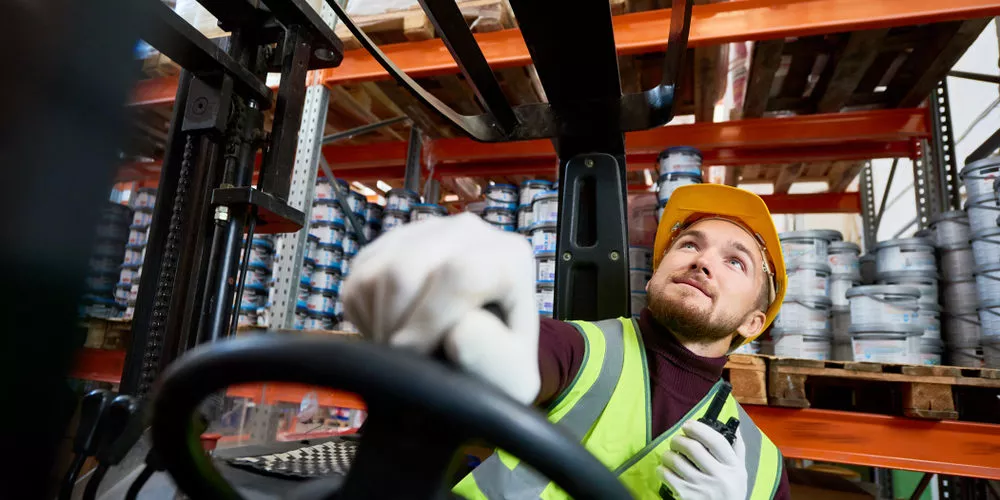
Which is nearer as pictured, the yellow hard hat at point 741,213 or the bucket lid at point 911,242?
the yellow hard hat at point 741,213

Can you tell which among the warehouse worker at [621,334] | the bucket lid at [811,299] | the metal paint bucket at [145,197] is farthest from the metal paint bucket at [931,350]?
the metal paint bucket at [145,197]

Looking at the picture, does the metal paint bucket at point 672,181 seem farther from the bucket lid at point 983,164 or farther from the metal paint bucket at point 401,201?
the metal paint bucket at point 401,201

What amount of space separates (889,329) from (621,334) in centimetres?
225

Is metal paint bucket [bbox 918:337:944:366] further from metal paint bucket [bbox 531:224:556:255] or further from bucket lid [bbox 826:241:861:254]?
metal paint bucket [bbox 531:224:556:255]

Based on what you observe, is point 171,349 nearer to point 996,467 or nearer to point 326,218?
point 326,218

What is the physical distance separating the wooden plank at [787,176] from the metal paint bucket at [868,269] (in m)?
2.18

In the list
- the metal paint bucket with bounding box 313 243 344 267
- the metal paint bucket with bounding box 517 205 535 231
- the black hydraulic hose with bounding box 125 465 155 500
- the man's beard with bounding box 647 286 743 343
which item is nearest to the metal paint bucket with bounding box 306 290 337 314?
the metal paint bucket with bounding box 313 243 344 267

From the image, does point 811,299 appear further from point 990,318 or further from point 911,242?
point 990,318

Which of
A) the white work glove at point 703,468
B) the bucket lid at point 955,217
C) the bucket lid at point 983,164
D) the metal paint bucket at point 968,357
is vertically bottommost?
the white work glove at point 703,468

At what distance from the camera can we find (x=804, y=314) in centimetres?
337

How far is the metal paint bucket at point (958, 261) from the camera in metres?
3.36

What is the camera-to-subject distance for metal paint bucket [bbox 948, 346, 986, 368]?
320cm

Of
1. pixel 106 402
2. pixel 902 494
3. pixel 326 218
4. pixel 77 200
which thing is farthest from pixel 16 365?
pixel 902 494

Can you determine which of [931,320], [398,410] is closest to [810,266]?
[931,320]
